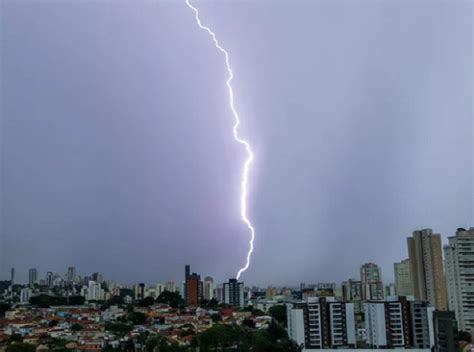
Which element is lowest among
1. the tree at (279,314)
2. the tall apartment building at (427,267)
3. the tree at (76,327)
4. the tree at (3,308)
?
the tree at (76,327)

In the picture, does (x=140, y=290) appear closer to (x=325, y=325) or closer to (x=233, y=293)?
(x=233, y=293)

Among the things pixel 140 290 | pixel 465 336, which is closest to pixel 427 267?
pixel 465 336

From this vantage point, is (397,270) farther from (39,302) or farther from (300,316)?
(39,302)

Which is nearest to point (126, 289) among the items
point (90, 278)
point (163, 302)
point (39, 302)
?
point (90, 278)

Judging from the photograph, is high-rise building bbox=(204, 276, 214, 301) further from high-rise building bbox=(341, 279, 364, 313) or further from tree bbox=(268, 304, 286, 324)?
tree bbox=(268, 304, 286, 324)

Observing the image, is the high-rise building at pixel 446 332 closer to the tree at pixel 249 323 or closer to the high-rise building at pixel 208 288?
the tree at pixel 249 323

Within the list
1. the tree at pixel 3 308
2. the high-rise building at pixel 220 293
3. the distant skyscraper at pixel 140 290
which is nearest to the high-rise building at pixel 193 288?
the high-rise building at pixel 220 293

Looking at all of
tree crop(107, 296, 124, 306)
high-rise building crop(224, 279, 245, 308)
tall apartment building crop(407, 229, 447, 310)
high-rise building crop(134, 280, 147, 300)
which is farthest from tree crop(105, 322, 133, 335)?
high-rise building crop(134, 280, 147, 300)
